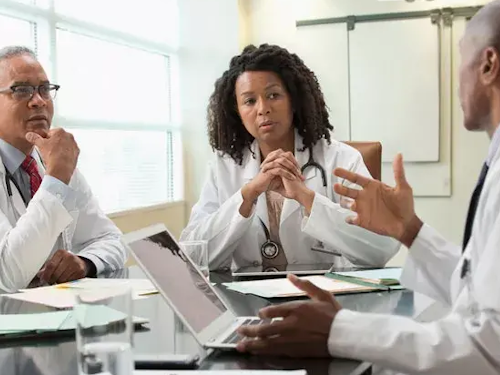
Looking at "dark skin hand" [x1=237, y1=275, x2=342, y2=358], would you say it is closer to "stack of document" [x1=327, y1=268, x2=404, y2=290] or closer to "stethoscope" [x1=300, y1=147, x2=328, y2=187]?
"stack of document" [x1=327, y1=268, x2=404, y2=290]

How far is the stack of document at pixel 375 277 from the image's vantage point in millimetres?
1646

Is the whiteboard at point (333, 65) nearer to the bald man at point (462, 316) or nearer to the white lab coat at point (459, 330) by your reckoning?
the bald man at point (462, 316)

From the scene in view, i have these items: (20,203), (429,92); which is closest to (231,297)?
(20,203)

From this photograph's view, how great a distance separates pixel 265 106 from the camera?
7.82ft

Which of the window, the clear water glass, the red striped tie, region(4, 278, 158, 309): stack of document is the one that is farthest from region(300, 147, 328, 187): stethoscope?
the window

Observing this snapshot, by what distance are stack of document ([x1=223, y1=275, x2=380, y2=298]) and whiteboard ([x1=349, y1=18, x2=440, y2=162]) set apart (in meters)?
2.92

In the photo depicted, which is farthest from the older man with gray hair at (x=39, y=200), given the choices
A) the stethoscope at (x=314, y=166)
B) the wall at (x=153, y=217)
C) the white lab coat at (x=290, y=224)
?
the wall at (x=153, y=217)

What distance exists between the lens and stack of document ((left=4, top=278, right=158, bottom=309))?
1504mm

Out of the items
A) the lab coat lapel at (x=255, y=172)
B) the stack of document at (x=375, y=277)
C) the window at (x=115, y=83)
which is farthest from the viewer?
the window at (x=115, y=83)

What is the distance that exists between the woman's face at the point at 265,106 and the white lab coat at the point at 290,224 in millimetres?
106

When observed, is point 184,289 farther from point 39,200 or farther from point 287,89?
point 287,89

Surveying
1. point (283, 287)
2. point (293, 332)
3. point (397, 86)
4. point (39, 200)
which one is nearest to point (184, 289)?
point (293, 332)

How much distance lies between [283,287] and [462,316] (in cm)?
60

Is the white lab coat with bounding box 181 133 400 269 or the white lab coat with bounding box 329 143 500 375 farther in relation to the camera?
the white lab coat with bounding box 181 133 400 269
